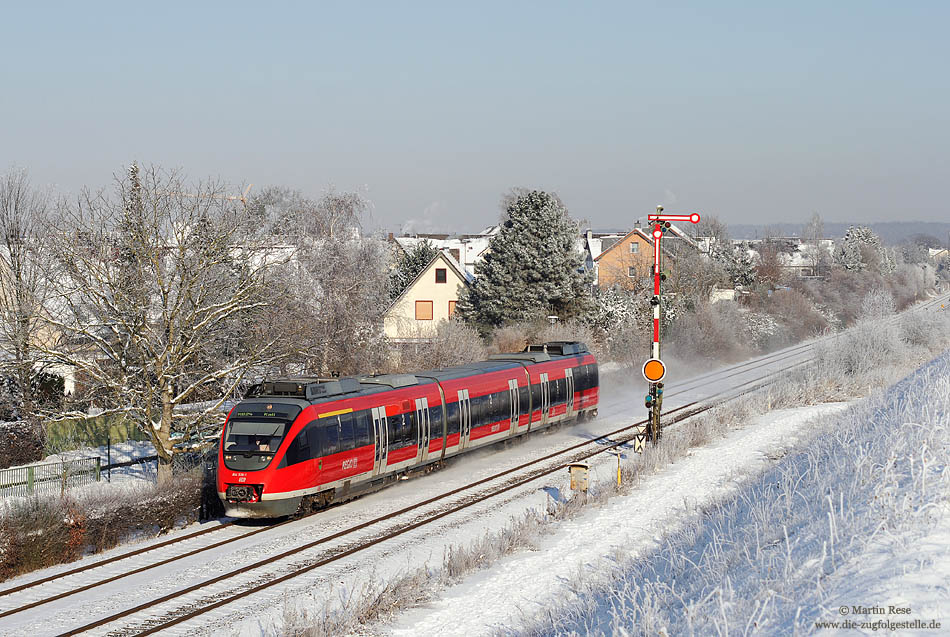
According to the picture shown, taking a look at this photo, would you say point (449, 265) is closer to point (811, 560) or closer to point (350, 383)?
point (350, 383)

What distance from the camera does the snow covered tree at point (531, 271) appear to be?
5256 cm

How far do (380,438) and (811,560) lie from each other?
496 inches

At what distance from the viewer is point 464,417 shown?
24531 millimetres

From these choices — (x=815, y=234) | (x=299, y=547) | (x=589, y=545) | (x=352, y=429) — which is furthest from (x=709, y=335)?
(x=815, y=234)

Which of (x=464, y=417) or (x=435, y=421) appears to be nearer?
(x=435, y=421)

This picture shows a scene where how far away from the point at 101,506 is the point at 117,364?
732 centimetres

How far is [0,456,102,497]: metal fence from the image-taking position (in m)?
23.3

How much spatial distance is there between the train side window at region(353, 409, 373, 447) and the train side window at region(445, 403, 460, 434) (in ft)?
12.2

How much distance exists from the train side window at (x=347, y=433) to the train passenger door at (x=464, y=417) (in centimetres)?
518

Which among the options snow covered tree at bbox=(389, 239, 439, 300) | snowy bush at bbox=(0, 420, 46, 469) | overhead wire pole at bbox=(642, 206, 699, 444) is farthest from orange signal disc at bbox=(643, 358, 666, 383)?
snow covered tree at bbox=(389, 239, 439, 300)

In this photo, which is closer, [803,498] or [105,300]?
[803,498]

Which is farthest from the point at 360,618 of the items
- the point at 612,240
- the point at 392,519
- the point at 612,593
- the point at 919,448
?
the point at 612,240

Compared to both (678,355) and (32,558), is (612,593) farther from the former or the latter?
(678,355)

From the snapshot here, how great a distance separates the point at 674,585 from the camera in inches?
461
